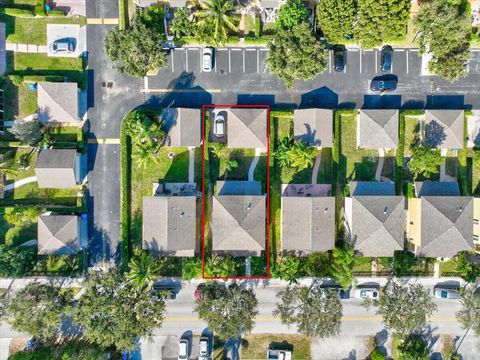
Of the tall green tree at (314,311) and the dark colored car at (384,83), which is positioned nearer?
the tall green tree at (314,311)

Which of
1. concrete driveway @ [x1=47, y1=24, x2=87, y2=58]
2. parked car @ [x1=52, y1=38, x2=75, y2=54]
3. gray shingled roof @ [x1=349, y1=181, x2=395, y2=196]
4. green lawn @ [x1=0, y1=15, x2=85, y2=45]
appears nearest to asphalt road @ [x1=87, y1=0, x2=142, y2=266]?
concrete driveway @ [x1=47, y1=24, x2=87, y2=58]

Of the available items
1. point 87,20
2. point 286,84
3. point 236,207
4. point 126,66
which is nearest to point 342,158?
point 286,84

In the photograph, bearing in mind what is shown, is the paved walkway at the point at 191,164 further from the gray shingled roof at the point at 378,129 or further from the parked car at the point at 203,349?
the gray shingled roof at the point at 378,129

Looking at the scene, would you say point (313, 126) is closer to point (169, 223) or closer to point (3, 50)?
A: point (169, 223)

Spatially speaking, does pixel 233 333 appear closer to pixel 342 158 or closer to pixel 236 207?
pixel 236 207

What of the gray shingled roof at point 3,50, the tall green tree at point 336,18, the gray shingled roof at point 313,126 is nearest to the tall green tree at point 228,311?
the gray shingled roof at point 313,126

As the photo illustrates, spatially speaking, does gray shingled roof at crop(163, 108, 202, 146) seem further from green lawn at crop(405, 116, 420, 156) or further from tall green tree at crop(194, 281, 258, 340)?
green lawn at crop(405, 116, 420, 156)

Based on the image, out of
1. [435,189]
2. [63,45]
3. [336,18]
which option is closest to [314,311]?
[435,189]
